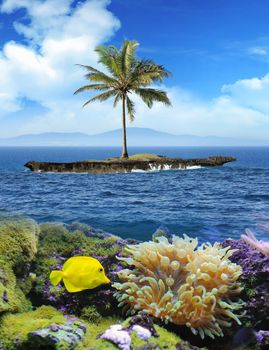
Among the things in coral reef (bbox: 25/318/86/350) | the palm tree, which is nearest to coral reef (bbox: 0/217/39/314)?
coral reef (bbox: 25/318/86/350)

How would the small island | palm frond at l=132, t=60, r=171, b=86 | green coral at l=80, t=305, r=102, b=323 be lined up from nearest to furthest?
green coral at l=80, t=305, r=102, b=323 → the small island → palm frond at l=132, t=60, r=171, b=86

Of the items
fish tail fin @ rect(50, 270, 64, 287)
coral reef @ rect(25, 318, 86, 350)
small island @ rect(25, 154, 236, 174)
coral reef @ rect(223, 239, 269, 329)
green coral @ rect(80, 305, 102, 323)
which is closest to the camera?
coral reef @ rect(25, 318, 86, 350)

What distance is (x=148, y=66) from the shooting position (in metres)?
33.1

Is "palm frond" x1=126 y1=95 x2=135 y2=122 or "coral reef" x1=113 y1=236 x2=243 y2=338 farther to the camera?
"palm frond" x1=126 y1=95 x2=135 y2=122

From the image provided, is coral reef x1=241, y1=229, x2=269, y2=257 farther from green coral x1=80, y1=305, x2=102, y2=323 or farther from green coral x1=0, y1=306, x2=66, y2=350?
green coral x1=0, y1=306, x2=66, y2=350

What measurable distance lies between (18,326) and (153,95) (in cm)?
3097

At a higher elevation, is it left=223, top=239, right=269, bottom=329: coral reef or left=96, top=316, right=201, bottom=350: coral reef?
left=223, top=239, right=269, bottom=329: coral reef

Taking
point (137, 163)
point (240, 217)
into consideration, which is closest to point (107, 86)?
point (137, 163)

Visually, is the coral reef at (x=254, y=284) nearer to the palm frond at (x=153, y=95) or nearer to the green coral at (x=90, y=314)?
the green coral at (x=90, y=314)

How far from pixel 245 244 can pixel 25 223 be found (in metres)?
2.45

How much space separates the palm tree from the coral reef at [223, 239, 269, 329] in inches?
1107

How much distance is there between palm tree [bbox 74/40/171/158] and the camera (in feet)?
107

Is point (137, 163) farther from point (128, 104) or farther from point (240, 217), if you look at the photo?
point (240, 217)

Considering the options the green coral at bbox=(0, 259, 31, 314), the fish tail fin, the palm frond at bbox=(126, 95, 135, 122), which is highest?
the palm frond at bbox=(126, 95, 135, 122)
